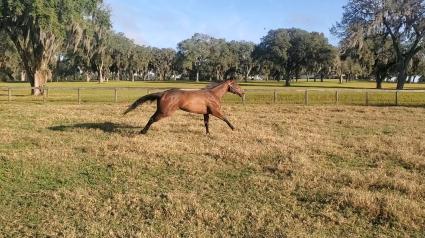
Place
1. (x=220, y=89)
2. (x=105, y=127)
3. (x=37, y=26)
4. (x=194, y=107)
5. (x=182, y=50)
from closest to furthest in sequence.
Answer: (x=194, y=107) < (x=220, y=89) < (x=105, y=127) < (x=37, y=26) < (x=182, y=50)

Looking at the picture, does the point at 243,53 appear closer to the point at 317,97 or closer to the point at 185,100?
the point at 317,97

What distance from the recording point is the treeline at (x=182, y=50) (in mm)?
33844

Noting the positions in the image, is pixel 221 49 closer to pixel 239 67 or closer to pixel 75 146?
pixel 239 67

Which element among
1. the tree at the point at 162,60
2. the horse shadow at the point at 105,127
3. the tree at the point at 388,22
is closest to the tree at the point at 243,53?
the tree at the point at 162,60

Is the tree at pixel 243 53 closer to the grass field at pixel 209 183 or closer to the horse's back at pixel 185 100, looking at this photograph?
the horse's back at pixel 185 100

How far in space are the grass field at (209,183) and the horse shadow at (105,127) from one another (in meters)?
0.09

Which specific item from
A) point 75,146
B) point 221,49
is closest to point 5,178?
point 75,146

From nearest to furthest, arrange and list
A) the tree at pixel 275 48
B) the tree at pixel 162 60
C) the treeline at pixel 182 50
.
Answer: the treeline at pixel 182 50
the tree at pixel 275 48
the tree at pixel 162 60

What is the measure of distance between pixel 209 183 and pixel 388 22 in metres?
44.1

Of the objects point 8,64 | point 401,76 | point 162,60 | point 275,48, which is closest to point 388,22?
point 401,76

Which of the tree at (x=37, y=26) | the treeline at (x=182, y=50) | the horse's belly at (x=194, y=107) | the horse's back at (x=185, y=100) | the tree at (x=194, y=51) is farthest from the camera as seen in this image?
the tree at (x=194, y=51)

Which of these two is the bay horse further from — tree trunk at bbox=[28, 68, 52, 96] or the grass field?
tree trunk at bbox=[28, 68, 52, 96]

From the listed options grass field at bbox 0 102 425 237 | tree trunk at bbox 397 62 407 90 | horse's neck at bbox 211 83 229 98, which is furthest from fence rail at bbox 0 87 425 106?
grass field at bbox 0 102 425 237

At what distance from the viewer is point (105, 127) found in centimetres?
1284
